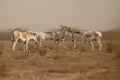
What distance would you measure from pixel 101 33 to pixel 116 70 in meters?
2.19

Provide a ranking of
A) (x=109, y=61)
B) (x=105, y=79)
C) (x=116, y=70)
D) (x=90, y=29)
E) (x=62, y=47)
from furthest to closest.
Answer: (x=90, y=29), (x=62, y=47), (x=109, y=61), (x=116, y=70), (x=105, y=79)

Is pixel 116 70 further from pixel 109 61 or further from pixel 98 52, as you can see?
pixel 98 52

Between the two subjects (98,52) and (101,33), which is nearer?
(98,52)

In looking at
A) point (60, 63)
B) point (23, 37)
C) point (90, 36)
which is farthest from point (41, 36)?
point (60, 63)

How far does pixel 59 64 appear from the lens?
20.1 ft

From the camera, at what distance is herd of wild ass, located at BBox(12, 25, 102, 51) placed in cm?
747

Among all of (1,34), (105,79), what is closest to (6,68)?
(105,79)

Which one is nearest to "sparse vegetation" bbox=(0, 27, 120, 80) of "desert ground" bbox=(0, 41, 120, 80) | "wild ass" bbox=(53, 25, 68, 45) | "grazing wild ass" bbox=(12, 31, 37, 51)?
"desert ground" bbox=(0, 41, 120, 80)

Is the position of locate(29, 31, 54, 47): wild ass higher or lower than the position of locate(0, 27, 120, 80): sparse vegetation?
higher

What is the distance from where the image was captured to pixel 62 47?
7.61 meters

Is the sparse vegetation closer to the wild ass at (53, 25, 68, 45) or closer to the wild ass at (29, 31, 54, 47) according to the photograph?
the wild ass at (29, 31, 54, 47)

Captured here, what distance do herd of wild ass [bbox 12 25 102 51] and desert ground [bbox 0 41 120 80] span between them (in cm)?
19

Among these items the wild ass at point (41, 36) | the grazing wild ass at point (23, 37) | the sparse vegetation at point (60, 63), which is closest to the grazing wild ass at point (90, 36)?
the sparse vegetation at point (60, 63)

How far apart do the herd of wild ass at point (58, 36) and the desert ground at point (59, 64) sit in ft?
0.61
